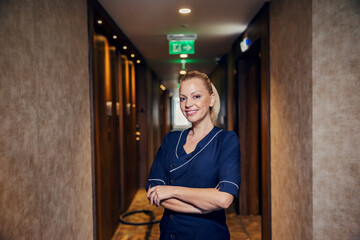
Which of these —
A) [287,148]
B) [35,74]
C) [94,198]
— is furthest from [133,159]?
[35,74]

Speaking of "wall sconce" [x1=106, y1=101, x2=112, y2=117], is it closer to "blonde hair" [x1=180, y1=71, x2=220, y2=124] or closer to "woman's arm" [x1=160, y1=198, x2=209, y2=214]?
"blonde hair" [x1=180, y1=71, x2=220, y2=124]

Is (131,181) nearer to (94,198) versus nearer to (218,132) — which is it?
(94,198)

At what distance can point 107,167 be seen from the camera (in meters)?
3.72

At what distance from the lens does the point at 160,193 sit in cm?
143

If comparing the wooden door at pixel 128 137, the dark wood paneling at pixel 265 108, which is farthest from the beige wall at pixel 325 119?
the wooden door at pixel 128 137

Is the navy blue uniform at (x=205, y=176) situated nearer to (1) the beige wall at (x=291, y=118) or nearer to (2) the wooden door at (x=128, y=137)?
(1) the beige wall at (x=291, y=118)

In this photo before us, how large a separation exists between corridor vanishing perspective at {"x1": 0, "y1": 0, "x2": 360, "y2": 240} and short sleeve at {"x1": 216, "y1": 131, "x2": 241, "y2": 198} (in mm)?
38

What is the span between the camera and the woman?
1.39 meters

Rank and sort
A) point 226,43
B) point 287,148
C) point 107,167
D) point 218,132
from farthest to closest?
point 226,43 → point 107,167 → point 287,148 → point 218,132

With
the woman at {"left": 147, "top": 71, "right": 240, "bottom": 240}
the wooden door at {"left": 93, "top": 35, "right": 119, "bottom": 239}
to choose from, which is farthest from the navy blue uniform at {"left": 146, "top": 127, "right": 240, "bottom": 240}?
the wooden door at {"left": 93, "top": 35, "right": 119, "bottom": 239}

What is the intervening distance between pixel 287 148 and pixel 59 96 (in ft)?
6.02

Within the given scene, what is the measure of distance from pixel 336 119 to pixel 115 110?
9.55 feet

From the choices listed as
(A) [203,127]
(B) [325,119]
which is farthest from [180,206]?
(B) [325,119]

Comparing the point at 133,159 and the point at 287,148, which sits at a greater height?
the point at 287,148
